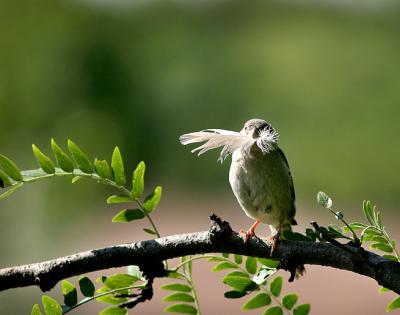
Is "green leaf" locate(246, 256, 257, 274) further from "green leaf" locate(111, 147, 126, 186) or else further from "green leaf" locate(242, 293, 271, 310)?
"green leaf" locate(111, 147, 126, 186)

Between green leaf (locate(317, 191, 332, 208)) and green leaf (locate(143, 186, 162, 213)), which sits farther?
green leaf (locate(143, 186, 162, 213))

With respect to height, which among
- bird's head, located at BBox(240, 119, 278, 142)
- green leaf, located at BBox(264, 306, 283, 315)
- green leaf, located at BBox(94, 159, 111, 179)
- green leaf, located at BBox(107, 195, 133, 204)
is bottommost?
green leaf, located at BBox(264, 306, 283, 315)

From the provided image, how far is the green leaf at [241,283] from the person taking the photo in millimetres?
2518

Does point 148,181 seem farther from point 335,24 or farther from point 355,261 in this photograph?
point 355,261

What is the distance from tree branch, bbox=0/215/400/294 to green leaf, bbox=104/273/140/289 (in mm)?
229

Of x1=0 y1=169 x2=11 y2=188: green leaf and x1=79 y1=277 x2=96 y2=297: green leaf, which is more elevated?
x1=0 y1=169 x2=11 y2=188: green leaf

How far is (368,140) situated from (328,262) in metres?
25.3

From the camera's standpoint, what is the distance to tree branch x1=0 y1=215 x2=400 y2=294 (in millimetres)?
2244

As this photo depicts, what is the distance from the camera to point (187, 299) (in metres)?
2.80

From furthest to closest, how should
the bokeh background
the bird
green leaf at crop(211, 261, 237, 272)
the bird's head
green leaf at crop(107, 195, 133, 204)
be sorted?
the bokeh background
the bird
the bird's head
green leaf at crop(211, 261, 237, 272)
green leaf at crop(107, 195, 133, 204)

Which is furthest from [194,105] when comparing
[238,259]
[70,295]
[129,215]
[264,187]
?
[70,295]

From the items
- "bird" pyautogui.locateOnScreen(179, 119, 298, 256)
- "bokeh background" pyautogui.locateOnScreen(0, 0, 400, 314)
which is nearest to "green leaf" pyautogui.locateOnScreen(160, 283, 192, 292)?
"bird" pyautogui.locateOnScreen(179, 119, 298, 256)

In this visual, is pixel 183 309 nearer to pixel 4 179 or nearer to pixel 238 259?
pixel 238 259

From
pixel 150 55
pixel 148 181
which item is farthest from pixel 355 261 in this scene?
pixel 148 181
